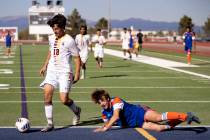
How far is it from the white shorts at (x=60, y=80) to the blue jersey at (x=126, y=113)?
73 centimetres

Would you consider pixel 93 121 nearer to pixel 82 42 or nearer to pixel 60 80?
pixel 60 80

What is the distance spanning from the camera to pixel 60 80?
845 cm

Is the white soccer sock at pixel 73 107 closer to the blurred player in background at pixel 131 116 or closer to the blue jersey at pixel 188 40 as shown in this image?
the blurred player in background at pixel 131 116

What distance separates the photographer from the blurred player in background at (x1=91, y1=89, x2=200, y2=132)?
8195 millimetres

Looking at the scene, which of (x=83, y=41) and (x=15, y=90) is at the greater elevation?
(x=83, y=41)

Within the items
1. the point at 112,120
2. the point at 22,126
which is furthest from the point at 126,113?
the point at 22,126

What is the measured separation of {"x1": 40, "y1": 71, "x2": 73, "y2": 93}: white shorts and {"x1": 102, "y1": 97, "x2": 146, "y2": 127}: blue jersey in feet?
2.38

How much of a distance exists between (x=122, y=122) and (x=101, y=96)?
69 cm

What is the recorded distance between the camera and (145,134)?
809 centimetres

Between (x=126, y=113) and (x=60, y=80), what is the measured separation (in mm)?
1199

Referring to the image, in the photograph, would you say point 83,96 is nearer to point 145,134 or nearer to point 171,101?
point 171,101

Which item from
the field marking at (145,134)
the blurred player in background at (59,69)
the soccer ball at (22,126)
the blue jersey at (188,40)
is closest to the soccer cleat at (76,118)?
the blurred player in background at (59,69)

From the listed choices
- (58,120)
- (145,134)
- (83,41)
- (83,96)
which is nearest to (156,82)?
(83,41)

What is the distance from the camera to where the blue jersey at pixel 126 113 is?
8.32 m
